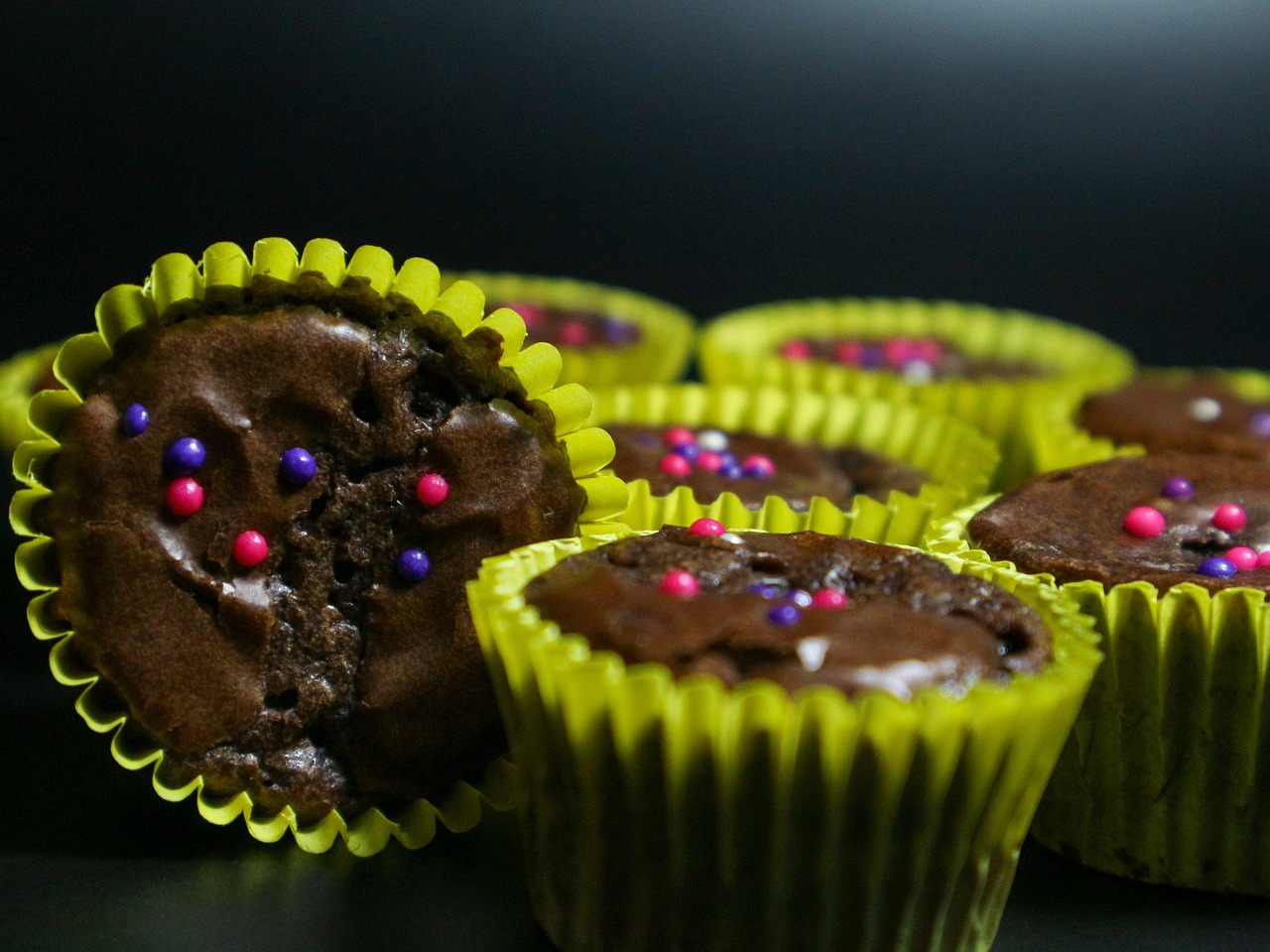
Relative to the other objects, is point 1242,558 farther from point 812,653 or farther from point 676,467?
point 676,467

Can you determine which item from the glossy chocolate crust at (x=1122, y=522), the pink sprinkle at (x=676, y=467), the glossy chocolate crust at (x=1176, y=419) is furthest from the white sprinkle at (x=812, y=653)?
the glossy chocolate crust at (x=1176, y=419)

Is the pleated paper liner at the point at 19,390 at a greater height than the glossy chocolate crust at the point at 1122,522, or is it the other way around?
the glossy chocolate crust at the point at 1122,522

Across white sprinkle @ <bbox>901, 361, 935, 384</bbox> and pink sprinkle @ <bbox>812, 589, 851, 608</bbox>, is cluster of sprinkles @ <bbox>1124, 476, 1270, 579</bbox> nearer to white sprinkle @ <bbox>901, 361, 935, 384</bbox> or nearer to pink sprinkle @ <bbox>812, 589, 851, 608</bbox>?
pink sprinkle @ <bbox>812, 589, 851, 608</bbox>

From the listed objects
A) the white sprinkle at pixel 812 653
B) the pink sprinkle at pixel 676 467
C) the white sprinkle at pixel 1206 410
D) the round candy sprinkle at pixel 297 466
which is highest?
the round candy sprinkle at pixel 297 466

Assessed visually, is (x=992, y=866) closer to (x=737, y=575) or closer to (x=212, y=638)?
(x=737, y=575)

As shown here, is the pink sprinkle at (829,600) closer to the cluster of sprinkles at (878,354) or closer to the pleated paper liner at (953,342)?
the pleated paper liner at (953,342)
